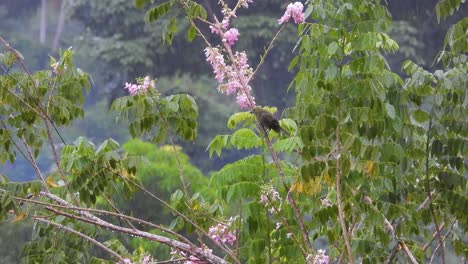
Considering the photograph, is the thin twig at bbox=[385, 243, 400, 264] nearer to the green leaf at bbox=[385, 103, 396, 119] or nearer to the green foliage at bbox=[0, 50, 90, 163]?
the green leaf at bbox=[385, 103, 396, 119]

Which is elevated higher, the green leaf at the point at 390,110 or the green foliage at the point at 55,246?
the green leaf at the point at 390,110

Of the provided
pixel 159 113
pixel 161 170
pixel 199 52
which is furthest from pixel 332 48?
pixel 199 52

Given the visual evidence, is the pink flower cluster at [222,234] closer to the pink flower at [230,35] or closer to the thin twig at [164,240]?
the thin twig at [164,240]

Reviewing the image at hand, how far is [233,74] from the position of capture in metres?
2.58

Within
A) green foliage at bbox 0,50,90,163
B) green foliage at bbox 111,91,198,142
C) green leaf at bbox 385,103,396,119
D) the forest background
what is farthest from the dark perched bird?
the forest background

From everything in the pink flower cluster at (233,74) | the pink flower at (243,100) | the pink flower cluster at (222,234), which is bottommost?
the pink flower cluster at (222,234)

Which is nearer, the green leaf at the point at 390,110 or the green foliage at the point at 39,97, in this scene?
the green leaf at the point at 390,110

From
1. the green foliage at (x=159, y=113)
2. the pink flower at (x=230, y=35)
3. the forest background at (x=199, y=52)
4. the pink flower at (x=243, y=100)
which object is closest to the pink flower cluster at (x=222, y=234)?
the green foliage at (x=159, y=113)

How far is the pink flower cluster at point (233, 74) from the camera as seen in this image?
2.56 metres

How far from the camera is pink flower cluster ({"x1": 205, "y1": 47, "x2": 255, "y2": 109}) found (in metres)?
2.56

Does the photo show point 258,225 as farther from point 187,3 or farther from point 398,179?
point 187,3

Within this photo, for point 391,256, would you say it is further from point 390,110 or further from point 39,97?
point 39,97

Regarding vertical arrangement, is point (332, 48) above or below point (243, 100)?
above

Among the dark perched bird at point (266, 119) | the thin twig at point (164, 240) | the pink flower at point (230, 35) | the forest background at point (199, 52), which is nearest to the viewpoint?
the thin twig at point (164, 240)
